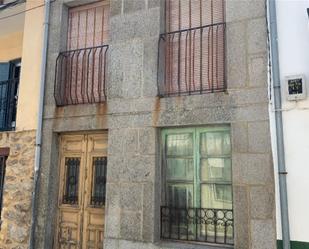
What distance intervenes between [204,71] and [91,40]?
2.38m

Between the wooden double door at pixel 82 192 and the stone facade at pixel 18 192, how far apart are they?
0.58m

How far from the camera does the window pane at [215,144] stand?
5.47 metres

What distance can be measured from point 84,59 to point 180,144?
253 centimetres

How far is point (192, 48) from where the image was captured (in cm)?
601

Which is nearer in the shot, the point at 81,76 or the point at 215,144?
the point at 215,144

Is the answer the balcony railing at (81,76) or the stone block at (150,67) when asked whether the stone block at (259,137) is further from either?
the balcony railing at (81,76)

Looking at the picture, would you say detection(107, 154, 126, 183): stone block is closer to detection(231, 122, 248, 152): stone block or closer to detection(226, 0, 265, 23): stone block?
detection(231, 122, 248, 152): stone block

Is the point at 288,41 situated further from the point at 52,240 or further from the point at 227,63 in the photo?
the point at 52,240

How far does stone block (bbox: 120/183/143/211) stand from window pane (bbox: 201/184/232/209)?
0.96 metres

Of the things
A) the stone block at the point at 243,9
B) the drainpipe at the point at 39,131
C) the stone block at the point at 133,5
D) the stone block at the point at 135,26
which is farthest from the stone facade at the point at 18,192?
the stone block at the point at 243,9

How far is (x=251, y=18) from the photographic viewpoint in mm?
5387

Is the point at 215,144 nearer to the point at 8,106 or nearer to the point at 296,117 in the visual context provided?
the point at 296,117

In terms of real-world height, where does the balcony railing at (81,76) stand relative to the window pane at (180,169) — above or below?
above

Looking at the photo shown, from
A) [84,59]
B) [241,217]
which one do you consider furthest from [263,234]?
[84,59]
